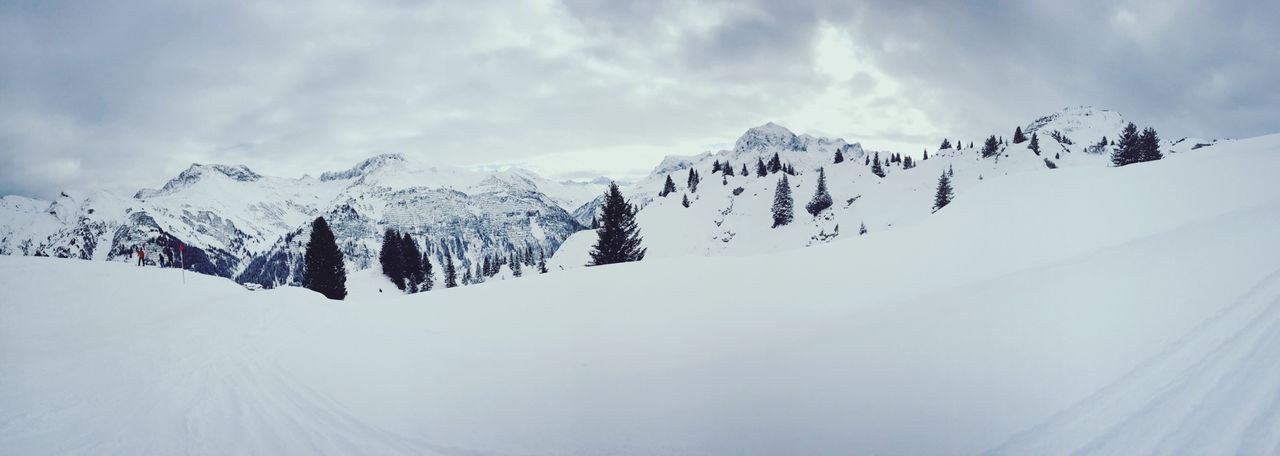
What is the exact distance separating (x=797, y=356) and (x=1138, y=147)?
243 feet

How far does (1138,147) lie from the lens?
180 ft

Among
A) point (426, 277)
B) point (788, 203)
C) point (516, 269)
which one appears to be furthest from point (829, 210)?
point (426, 277)

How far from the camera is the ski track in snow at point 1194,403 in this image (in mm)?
4891

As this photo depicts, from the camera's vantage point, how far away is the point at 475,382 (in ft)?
29.7

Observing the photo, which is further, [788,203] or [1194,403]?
[788,203]

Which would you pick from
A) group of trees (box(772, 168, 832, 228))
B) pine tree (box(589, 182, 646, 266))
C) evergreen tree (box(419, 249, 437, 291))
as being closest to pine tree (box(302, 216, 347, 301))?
evergreen tree (box(419, 249, 437, 291))

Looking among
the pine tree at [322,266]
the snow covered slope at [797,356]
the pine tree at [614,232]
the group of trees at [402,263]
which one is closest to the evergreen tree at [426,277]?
the group of trees at [402,263]

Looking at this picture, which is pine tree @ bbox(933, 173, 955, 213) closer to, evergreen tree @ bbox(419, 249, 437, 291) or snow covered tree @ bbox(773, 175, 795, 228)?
snow covered tree @ bbox(773, 175, 795, 228)

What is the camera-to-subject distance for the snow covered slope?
603 centimetres

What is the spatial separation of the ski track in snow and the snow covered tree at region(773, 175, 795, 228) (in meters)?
81.0

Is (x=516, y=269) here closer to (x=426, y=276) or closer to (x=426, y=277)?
(x=426, y=276)

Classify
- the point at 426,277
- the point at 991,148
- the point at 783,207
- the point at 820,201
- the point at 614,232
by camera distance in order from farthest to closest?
the point at 991,148 < the point at 820,201 < the point at 783,207 < the point at 426,277 < the point at 614,232

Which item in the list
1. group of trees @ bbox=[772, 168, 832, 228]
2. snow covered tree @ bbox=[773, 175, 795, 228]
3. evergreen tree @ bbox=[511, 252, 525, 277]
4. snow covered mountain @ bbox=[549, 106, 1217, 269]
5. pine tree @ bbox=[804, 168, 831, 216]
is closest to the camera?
snow covered mountain @ bbox=[549, 106, 1217, 269]

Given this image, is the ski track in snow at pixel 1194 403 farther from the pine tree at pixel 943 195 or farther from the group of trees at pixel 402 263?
the pine tree at pixel 943 195
